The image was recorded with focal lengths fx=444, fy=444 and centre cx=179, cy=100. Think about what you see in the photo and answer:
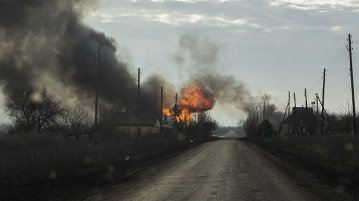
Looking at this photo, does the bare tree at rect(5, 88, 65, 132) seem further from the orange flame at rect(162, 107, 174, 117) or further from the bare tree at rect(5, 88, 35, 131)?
the orange flame at rect(162, 107, 174, 117)

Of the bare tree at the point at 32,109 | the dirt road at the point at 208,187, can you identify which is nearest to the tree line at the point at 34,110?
the bare tree at the point at 32,109

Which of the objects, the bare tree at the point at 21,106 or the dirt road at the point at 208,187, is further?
the bare tree at the point at 21,106

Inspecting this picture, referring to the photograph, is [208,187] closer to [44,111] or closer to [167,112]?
[44,111]

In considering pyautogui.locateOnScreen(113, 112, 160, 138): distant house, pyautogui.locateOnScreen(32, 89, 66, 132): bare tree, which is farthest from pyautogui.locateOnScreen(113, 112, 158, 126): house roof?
pyautogui.locateOnScreen(32, 89, 66, 132): bare tree

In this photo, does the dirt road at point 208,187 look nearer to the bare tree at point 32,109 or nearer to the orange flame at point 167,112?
the bare tree at point 32,109

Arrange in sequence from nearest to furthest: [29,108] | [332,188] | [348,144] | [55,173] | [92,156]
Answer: [332,188]
[55,173]
[92,156]
[348,144]
[29,108]

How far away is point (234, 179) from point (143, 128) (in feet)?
237

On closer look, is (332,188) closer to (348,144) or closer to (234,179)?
(234,179)

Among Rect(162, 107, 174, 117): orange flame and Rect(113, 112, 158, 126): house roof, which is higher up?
Rect(162, 107, 174, 117): orange flame

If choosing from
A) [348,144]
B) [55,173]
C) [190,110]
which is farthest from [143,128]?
[55,173]

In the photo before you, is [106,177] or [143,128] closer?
[106,177]

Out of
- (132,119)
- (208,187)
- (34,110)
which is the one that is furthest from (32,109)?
(208,187)

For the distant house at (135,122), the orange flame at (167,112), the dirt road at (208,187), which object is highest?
the orange flame at (167,112)

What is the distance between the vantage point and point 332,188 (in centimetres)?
1262
